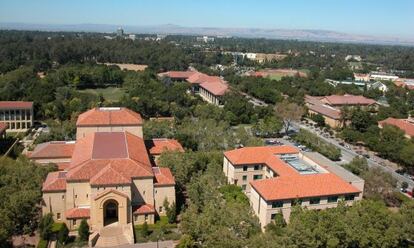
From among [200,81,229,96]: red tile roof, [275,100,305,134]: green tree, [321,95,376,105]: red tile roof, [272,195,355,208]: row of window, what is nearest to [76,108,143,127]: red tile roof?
[272,195,355,208]: row of window

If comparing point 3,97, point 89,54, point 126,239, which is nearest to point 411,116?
point 126,239

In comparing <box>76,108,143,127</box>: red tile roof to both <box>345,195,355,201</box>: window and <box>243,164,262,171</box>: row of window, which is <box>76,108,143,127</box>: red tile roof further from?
<box>345,195,355,201</box>: window

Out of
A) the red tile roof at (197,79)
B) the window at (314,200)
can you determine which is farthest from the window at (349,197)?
the red tile roof at (197,79)

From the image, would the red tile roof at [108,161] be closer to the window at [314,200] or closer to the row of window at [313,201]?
the row of window at [313,201]

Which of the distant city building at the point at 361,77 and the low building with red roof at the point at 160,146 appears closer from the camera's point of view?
the low building with red roof at the point at 160,146

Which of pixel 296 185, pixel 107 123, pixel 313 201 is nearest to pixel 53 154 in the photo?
A: pixel 107 123

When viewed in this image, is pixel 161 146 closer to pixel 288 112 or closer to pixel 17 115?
pixel 288 112
